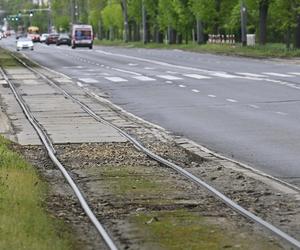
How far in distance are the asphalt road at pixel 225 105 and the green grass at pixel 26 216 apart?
11.7ft

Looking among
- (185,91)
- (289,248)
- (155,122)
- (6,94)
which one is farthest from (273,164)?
(6,94)

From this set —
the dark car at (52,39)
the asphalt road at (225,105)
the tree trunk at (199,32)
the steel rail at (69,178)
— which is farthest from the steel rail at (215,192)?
the dark car at (52,39)

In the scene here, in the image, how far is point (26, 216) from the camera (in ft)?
30.2

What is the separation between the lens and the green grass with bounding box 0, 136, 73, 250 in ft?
26.6

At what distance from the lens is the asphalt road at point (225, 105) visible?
15250mm

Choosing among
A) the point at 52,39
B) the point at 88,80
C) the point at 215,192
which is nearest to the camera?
the point at 215,192

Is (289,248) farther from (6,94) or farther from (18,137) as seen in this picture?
(6,94)

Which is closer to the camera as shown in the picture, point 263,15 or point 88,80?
point 88,80

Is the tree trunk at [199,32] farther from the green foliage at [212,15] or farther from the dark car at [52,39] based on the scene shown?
the dark car at [52,39]

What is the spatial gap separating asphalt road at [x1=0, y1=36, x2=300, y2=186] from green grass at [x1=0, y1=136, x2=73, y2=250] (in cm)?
357

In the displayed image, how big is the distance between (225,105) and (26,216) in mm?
14823

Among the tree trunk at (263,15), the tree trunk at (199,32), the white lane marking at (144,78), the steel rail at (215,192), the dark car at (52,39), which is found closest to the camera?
the steel rail at (215,192)

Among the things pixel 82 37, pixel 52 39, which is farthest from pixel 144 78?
pixel 52 39

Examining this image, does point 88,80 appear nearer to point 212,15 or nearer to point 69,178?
point 69,178
